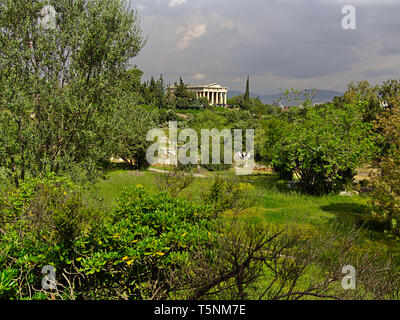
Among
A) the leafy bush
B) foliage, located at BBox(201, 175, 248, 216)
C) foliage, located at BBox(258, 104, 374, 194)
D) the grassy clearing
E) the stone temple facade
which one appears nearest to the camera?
the leafy bush

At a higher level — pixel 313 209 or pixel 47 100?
pixel 47 100

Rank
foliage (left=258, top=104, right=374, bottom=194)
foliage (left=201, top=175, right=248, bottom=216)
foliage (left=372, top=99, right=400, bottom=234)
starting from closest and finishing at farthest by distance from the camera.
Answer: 1. foliage (left=372, top=99, right=400, bottom=234)
2. foliage (left=201, top=175, right=248, bottom=216)
3. foliage (left=258, top=104, right=374, bottom=194)

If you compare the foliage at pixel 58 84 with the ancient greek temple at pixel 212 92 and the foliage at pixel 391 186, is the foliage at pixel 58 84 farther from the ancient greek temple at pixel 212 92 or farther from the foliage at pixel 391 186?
the ancient greek temple at pixel 212 92

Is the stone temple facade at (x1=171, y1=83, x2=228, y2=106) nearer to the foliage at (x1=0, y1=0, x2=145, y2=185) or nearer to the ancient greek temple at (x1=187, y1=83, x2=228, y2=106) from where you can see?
the ancient greek temple at (x1=187, y1=83, x2=228, y2=106)

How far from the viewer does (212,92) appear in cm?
13488

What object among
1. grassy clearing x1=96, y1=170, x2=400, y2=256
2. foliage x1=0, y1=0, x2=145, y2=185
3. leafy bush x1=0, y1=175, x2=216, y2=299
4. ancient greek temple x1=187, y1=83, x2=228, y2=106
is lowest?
grassy clearing x1=96, y1=170, x2=400, y2=256

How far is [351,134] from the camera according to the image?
67.3 ft

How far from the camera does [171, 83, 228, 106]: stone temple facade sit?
5251 inches

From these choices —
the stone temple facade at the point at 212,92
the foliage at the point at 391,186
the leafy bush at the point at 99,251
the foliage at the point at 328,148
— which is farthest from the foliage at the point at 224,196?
the stone temple facade at the point at 212,92

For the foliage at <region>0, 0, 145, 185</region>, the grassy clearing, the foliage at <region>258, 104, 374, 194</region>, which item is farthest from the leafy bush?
the foliage at <region>258, 104, 374, 194</region>

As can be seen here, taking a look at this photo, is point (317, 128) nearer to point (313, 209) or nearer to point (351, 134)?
point (351, 134)

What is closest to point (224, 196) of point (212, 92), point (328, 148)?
point (328, 148)
